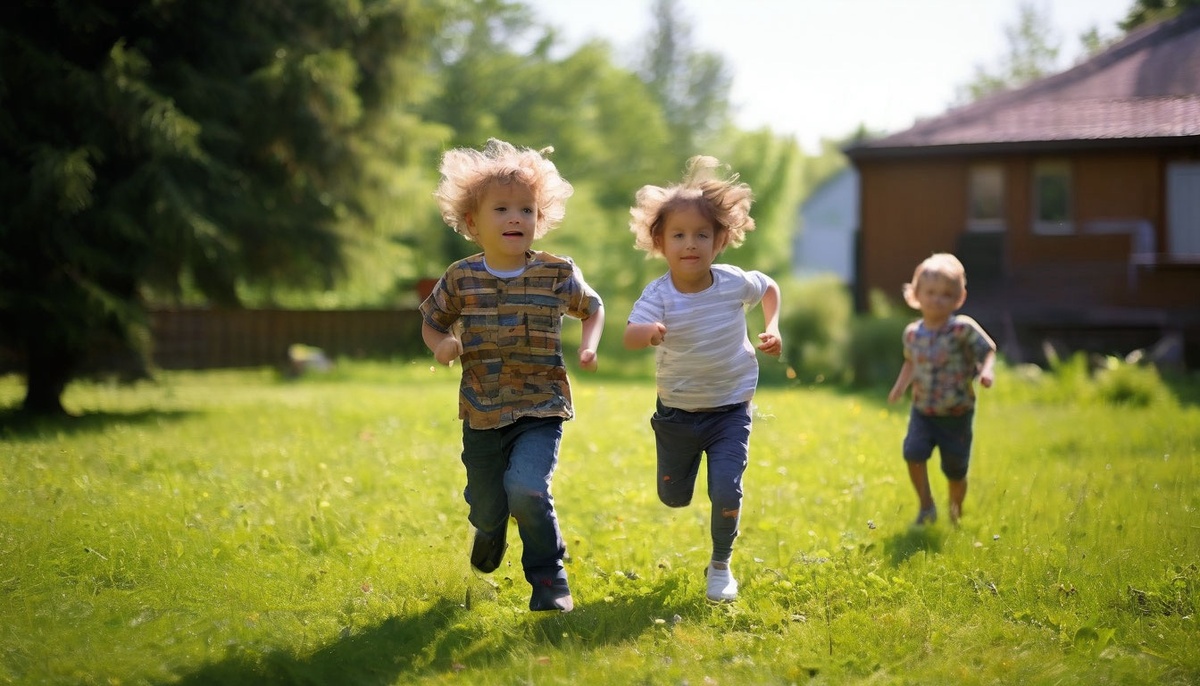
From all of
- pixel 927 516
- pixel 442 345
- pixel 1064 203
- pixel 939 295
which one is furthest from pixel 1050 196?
pixel 442 345

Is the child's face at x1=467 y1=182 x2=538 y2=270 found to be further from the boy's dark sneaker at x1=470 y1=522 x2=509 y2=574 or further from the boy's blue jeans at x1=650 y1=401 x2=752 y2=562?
the boy's dark sneaker at x1=470 y1=522 x2=509 y2=574

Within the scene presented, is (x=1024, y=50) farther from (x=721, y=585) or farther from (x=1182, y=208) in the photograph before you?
Answer: (x=721, y=585)

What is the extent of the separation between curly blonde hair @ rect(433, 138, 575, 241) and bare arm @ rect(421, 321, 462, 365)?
47 cm

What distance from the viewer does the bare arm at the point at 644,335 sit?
4.84m

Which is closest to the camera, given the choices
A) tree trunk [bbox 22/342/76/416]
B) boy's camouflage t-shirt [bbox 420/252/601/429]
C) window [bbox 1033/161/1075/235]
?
boy's camouflage t-shirt [bbox 420/252/601/429]

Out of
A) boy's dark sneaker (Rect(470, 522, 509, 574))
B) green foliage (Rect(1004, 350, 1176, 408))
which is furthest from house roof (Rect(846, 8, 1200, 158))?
boy's dark sneaker (Rect(470, 522, 509, 574))

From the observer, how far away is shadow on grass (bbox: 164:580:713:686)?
13.7ft

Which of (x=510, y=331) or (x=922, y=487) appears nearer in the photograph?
(x=510, y=331)

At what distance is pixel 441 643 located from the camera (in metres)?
4.52

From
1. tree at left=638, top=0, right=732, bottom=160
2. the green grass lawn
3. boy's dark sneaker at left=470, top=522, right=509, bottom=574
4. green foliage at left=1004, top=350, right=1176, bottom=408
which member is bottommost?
the green grass lawn

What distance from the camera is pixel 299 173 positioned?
13.9 metres

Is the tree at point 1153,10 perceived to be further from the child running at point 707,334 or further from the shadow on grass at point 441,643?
the shadow on grass at point 441,643

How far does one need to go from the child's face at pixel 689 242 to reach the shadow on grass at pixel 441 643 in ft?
4.77

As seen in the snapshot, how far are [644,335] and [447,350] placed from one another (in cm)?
83
